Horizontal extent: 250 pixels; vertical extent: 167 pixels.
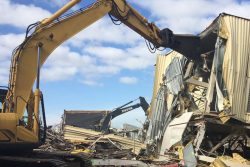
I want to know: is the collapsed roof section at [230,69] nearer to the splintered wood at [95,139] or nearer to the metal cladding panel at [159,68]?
the splintered wood at [95,139]

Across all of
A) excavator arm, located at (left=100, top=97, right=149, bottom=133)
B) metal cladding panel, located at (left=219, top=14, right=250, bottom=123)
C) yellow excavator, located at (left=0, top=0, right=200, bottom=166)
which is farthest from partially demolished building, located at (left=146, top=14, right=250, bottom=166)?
excavator arm, located at (left=100, top=97, right=149, bottom=133)

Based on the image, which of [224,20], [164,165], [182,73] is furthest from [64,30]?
[182,73]

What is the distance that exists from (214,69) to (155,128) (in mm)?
6143

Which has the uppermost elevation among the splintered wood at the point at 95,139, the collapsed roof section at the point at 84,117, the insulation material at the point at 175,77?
the insulation material at the point at 175,77

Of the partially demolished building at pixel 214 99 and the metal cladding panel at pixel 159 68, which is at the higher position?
the metal cladding panel at pixel 159 68

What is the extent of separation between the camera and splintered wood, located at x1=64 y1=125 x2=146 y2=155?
24.1m

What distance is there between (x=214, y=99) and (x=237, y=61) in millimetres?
1967

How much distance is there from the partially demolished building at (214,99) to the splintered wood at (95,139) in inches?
38.4

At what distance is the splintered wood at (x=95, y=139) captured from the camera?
2410 cm

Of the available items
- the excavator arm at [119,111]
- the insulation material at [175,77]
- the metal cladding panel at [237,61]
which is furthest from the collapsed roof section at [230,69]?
the excavator arm at [119,111]

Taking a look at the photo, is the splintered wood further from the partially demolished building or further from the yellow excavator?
the yellow excavator

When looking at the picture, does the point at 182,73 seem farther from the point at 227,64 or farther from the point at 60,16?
the point at 60,16

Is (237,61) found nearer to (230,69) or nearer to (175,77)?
(230,69)

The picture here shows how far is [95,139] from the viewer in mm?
24422
